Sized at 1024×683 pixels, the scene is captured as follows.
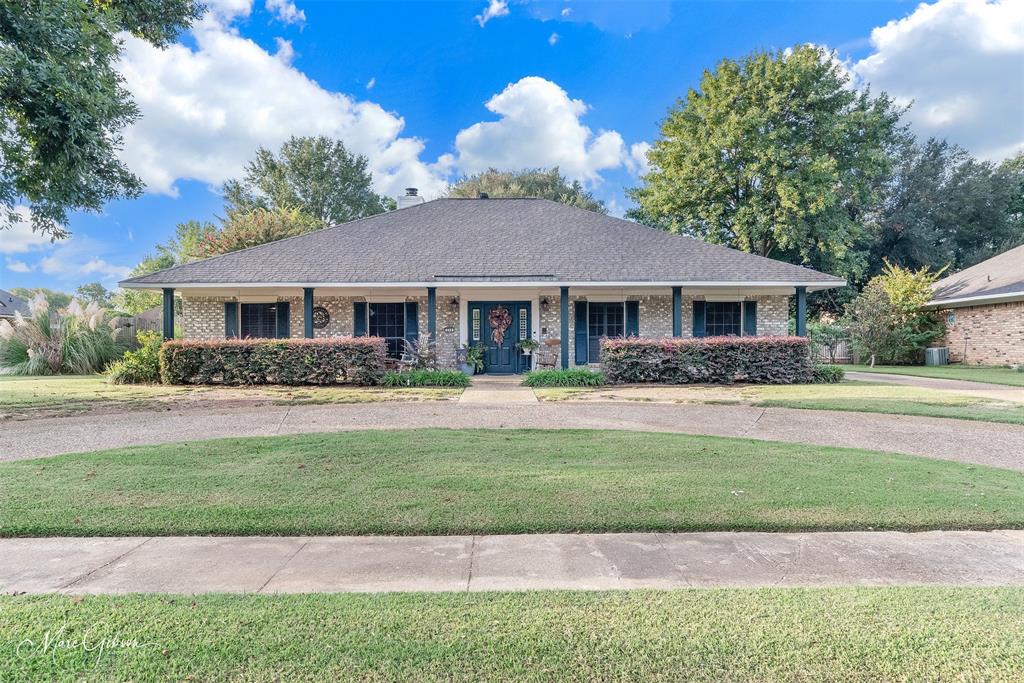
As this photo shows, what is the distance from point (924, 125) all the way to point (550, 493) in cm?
3817

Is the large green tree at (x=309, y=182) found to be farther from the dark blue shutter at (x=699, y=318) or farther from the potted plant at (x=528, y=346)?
the dark blue shutter at (x=699, y=318)

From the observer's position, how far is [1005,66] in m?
20.1

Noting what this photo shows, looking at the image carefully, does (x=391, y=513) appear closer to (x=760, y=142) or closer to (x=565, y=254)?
(x=565, y=254)

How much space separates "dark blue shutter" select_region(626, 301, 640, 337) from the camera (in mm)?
15984

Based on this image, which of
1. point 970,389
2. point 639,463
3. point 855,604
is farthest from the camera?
point 970,389

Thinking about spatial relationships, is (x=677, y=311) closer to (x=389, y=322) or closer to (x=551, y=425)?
(x=551, y=425)

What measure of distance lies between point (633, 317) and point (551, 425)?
9.15 m

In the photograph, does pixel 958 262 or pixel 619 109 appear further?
pixel 958 262

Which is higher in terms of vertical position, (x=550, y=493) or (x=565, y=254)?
(x=565, y=254)

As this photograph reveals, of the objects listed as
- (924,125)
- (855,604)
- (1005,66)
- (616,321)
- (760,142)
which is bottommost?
(855,604)

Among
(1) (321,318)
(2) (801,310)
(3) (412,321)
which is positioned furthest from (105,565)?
(2) (801,310)

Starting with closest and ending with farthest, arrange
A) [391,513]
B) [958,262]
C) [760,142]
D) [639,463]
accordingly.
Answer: [391,513]
[639,463]
[760,142]
[958,262]

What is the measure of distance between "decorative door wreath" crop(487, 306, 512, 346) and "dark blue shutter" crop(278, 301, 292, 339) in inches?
245

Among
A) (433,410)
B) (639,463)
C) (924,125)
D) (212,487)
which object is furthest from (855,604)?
(924,125)
